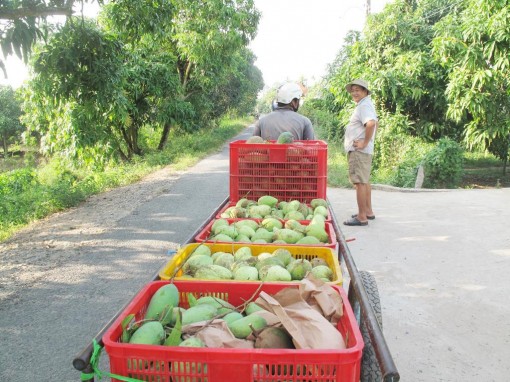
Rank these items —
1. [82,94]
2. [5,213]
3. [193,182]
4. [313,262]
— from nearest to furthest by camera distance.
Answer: [313,262], [82,94], [5,213], [193,182]

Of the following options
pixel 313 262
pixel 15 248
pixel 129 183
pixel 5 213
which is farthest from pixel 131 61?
pixel 313 262

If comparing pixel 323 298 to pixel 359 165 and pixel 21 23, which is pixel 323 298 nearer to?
pixel 21 23

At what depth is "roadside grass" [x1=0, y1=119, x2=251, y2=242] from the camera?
767 cm

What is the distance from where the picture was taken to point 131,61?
13.6 meters

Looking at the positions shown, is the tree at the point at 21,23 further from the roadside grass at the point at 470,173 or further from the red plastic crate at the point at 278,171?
the roadside grass at the point at 470,173

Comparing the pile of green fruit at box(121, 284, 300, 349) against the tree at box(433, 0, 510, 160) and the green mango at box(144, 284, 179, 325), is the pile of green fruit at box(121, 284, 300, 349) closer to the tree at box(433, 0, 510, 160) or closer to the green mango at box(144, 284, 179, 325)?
the green mango at box(144, 284, 179, 325)

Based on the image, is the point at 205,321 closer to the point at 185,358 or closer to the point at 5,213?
the point at 185,358

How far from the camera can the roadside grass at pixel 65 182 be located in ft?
25.2

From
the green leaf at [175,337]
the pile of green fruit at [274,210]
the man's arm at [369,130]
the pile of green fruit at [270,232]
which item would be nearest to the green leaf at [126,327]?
the green leaf at [175,337]

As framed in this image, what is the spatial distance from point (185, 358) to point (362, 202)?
529cm

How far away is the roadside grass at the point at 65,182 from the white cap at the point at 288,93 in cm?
476

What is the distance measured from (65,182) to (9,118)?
123 ft

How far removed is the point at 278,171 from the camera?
3.64 metres

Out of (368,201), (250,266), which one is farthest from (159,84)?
(250,266)
